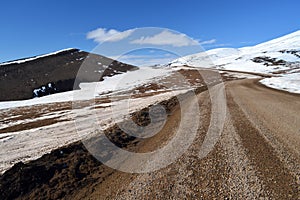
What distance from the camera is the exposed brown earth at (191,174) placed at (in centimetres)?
639

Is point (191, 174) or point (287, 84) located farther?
point (287, 84)

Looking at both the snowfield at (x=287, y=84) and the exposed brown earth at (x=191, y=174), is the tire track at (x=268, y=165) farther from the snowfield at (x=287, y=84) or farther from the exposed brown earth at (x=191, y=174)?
the snowfield at (x=287, y=84)

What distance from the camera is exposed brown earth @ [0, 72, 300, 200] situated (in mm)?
6387

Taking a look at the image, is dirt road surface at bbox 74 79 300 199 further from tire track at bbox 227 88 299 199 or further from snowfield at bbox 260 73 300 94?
snowfield at bbox 260 73 300 94

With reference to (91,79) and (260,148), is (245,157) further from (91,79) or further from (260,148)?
(91,79)

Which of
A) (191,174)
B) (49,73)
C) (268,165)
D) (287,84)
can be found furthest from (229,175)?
(49,73)

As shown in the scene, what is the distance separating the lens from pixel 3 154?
39.7ft

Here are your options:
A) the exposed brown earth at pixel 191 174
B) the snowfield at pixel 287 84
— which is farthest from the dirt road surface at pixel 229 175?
the snowfield at pixel 287 84

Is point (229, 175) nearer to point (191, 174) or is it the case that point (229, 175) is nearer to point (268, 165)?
point (191, 174)

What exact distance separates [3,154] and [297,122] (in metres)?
17.0

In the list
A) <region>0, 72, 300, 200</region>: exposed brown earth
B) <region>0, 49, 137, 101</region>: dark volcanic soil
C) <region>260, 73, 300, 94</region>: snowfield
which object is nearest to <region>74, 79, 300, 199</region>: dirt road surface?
<region>0, 72, 300, 200</region>: exposed brown earth

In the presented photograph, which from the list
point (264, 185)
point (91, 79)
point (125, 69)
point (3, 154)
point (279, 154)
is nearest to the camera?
point (264, 185)

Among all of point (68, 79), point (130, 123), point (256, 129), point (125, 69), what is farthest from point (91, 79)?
point (256, 129)

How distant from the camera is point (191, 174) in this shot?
7.38 metres
